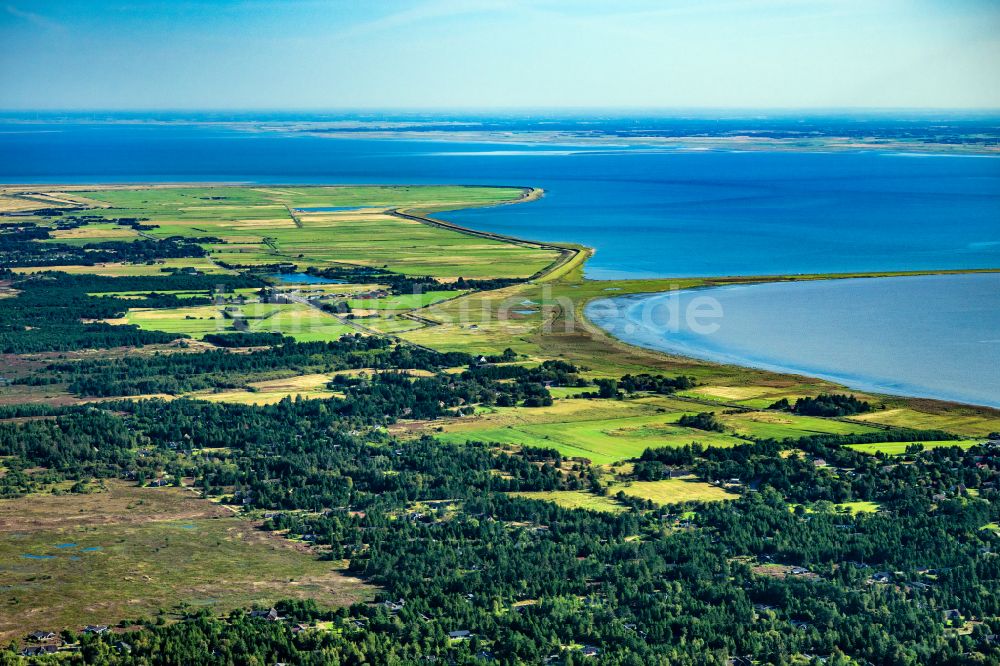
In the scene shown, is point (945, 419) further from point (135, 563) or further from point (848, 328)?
point (135, 563)

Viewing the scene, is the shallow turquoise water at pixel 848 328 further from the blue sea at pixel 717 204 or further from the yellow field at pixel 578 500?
the yellow field at pixel 578 500

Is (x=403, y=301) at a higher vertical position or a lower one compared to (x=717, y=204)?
lower

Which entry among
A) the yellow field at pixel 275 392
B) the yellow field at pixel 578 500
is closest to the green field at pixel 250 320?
the yellow field at pixel 275 392

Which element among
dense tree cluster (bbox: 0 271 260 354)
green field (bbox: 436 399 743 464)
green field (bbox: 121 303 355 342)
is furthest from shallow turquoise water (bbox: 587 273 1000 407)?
dense tree cluster (bbox: 0 271 260 354)

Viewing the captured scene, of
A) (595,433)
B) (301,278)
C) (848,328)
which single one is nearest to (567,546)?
(595,433)

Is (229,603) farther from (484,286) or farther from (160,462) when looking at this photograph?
(484,286)

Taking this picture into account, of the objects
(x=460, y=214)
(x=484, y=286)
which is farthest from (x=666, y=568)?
(x=460, y=214)
